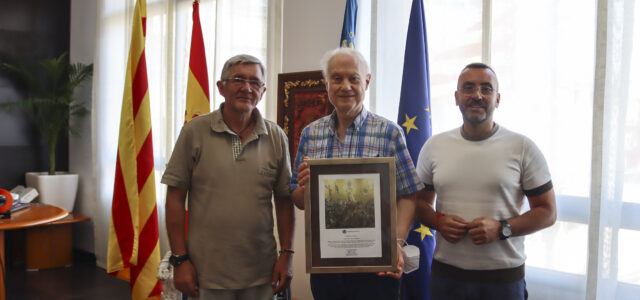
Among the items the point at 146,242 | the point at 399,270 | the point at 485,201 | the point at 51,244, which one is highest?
the point at 485,201

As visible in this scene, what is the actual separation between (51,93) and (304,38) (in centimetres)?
372

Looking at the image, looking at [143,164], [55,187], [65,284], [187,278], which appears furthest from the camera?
[55,187]

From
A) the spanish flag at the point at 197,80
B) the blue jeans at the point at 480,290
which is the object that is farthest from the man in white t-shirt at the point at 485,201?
the spanish flag at the point at 197,80

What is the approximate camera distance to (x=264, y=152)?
1.90 meters

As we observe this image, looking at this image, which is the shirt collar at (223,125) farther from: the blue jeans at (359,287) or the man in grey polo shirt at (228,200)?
the blue jeans at (359,287)

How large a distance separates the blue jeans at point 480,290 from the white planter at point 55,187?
4920 millimetres

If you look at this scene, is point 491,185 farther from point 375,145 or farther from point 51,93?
point 51,93

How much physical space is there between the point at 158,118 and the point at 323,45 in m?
2.20

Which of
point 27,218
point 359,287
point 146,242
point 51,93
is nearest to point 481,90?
point 359,287

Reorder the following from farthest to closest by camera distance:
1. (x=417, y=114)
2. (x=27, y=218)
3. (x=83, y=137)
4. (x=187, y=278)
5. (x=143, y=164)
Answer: (x=83, y=137) < (x=143, y=164) < (x=27, y=218) < (x=417, y=114) < (x=187, y=278)

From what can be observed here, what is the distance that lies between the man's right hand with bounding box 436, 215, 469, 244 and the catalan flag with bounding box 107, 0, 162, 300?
2621 mm

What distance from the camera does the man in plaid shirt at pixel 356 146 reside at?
167 centimetres

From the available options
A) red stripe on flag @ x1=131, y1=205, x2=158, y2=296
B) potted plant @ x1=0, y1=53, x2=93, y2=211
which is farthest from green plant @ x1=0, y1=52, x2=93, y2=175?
red stripe on flag @ x1=131, y1=205, x2=158, y2=296

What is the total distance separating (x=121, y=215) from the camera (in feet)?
12.2
